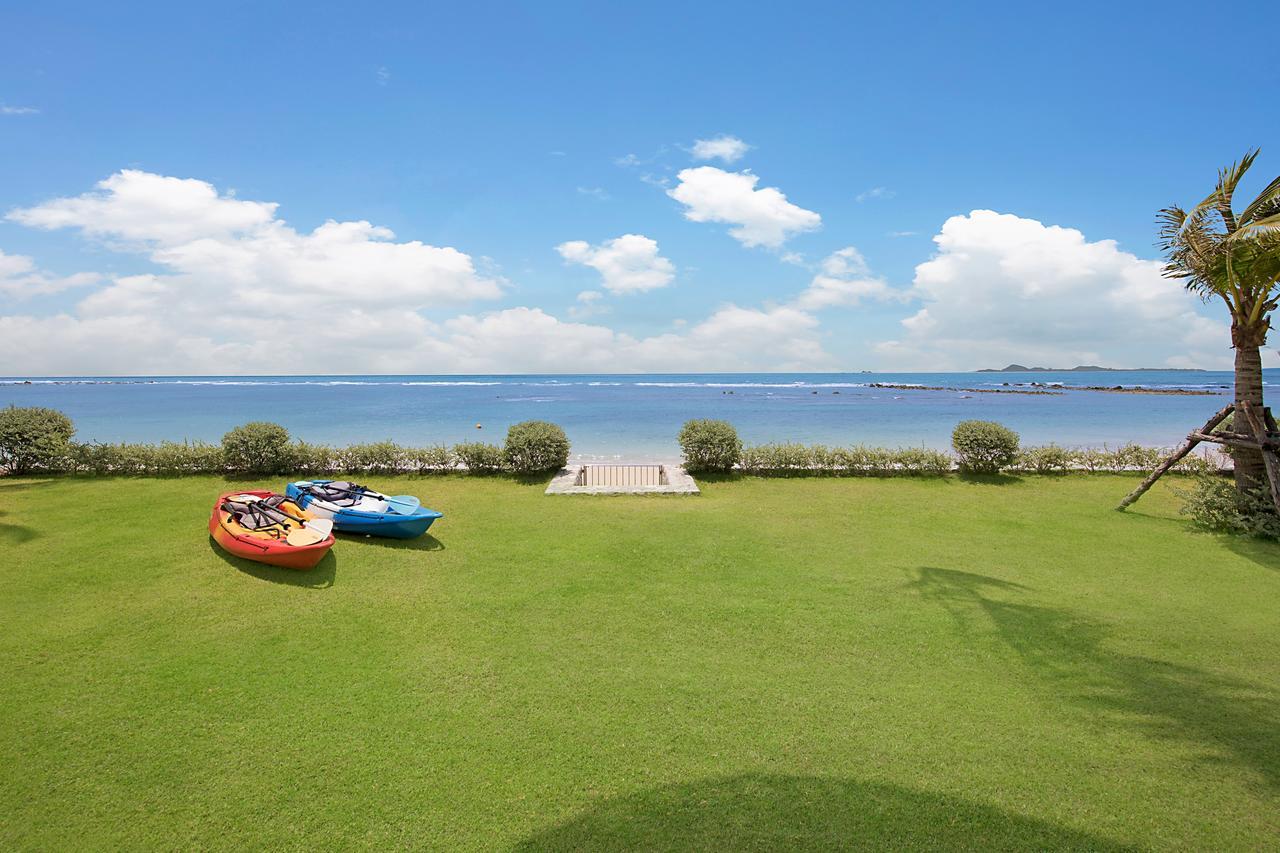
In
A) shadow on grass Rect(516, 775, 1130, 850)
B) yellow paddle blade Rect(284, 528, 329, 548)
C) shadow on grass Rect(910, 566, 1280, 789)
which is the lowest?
shadow on grass Rect(516, 775, 1130, 850)

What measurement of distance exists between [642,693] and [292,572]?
556 centimetres

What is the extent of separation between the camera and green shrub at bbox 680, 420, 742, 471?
14242mm

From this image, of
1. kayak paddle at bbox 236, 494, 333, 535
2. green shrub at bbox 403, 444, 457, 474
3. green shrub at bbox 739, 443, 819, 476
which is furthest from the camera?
green shrub at bbox 403, 444, 457, 474

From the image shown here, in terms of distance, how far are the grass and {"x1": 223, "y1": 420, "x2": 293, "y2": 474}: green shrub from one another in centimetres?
458

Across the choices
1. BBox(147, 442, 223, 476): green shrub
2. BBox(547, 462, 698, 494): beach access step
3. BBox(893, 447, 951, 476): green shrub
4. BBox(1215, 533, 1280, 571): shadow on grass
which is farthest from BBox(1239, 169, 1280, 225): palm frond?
BBox(147, 442, 223, 476): green shrub

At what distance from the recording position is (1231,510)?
32.9 feet

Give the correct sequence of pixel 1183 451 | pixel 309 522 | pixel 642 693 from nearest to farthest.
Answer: pixel 642 693
pixel 309 522
pixel 1183 451

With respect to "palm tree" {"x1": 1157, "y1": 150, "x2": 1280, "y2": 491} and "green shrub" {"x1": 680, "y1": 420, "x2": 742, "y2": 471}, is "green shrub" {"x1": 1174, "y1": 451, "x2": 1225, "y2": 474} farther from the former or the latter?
"green shrub" {"x1": 680, "y1": 420, "x2": 742, "y2": 471}

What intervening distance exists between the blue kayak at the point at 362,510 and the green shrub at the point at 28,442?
8.76m

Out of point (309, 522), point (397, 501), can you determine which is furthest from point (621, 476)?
point (309, 522)

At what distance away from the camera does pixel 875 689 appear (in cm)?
521

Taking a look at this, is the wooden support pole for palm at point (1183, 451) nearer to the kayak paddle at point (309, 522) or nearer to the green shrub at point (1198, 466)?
the green shrub at point (1198, 466)

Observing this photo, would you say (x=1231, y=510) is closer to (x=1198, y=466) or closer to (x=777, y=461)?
(x=1198, y=466)

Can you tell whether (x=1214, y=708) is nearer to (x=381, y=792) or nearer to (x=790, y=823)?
(x=790, y=823)
